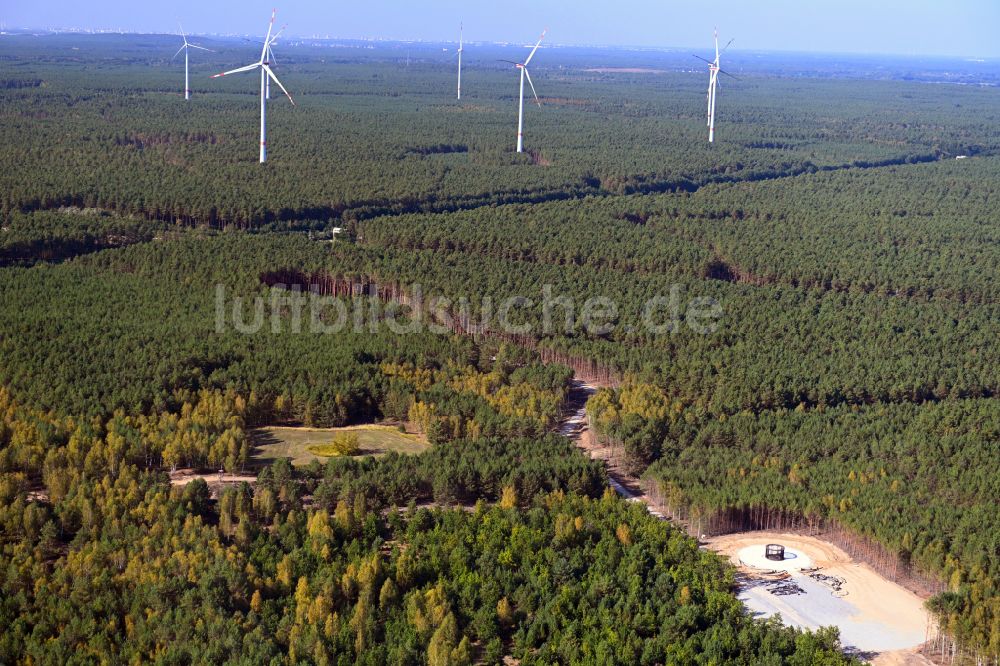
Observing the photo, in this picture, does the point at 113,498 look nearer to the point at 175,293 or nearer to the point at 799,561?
the point at 799,561

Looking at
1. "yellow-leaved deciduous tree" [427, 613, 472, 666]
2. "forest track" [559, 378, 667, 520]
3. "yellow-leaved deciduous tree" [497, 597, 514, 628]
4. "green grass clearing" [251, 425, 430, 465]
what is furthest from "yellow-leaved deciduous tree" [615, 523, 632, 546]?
"green grass clearing" [251, 425, 430, 465]

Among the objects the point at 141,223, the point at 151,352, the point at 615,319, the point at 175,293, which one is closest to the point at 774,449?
the point at 615,319

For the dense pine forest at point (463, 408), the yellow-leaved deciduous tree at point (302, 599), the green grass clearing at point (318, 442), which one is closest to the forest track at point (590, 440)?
Answer: the dense pine forest at point (463, 408)

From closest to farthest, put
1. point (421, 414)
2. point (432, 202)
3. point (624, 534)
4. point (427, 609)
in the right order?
point (427, 609)
point (624, 534)
point (421, 414)
point (432, 202)

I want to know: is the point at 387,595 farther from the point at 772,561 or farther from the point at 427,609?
the point at 772,561

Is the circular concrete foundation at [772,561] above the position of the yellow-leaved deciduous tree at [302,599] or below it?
below

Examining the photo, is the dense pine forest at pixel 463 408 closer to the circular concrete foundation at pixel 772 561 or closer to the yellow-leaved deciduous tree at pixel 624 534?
the yellow-leaved deciduous tree at pixel 624 534

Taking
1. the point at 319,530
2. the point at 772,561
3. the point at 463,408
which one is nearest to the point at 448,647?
the point at 319,530
